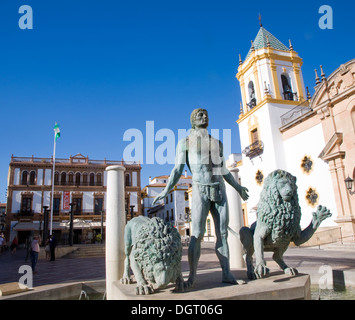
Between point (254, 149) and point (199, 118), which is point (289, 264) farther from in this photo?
point (254, 149)

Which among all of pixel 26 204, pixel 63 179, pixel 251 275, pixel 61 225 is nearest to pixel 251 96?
pixel 251 275

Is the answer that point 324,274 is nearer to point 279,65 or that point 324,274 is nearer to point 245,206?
point 245,206

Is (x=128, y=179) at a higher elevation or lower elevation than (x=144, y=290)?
higher

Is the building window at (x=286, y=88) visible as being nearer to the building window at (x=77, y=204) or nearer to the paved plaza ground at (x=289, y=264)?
the paved plaza ground at (x=289, y=264)

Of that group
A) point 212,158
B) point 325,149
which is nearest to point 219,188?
point 212,158

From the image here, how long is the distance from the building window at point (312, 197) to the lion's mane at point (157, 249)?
1611 cm

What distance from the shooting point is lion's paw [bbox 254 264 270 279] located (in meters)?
3.33

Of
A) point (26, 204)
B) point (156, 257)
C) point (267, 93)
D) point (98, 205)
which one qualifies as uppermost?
point (267, 93)

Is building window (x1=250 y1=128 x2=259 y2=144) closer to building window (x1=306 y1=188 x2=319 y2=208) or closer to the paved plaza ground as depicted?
building window (x1=306 y1=188 x2=319 y2=208)

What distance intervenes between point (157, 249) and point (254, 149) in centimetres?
1952

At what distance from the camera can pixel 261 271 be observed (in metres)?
3.34

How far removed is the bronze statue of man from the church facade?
1299 cm
